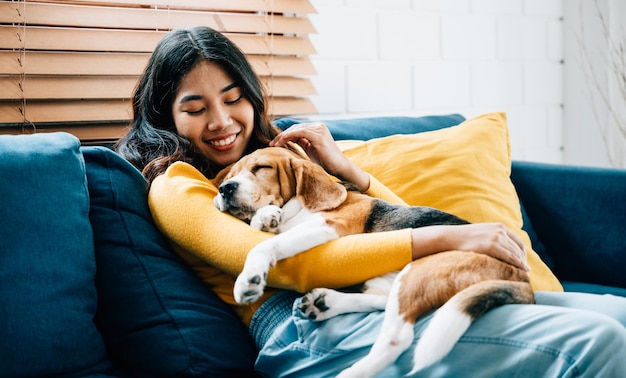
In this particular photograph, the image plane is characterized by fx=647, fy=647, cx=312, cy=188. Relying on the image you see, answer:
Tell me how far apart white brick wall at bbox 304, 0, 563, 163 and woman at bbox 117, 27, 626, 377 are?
2.73ft

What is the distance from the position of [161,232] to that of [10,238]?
33 centimetres

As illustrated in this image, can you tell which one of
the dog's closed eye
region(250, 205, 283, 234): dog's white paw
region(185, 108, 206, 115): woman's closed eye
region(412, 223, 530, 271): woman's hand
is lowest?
region(412, 223, 530, 271): woman's hand

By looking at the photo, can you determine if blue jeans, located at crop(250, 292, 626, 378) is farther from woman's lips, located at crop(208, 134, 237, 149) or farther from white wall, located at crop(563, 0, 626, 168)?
white wall, located at crop(563, 0, 626, 168)

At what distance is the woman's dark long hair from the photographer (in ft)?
5.33

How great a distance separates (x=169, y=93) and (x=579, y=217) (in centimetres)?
135

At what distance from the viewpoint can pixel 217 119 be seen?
1.63m

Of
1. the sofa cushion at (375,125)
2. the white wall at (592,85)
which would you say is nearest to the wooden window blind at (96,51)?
the sofa cushion at (375,125)

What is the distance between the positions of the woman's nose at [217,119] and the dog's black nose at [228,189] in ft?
0.92

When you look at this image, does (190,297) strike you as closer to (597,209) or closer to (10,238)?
(10,238)

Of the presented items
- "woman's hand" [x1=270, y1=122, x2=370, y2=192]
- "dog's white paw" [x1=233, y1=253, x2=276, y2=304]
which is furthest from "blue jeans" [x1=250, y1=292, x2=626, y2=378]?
"woman's hand" [x1=270, y1=122, x2=370, y2=192]

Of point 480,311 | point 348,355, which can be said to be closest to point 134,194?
point 348,355

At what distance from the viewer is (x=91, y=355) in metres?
1.31

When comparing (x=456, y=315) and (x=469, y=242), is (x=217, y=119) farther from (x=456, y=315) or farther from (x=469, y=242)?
(x=456, y=315)

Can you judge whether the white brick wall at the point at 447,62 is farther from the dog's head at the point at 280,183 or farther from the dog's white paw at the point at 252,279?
the dog's white paw at the point at 252,279
